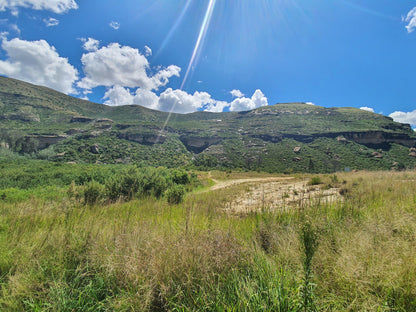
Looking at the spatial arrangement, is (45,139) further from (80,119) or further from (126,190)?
(126,190)

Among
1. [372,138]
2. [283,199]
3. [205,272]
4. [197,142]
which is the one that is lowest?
[205,272]

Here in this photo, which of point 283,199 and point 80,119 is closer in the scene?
point 283,199

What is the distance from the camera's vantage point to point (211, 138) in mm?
114875

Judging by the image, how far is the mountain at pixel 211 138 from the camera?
246 ft

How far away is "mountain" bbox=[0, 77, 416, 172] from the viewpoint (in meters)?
74.9

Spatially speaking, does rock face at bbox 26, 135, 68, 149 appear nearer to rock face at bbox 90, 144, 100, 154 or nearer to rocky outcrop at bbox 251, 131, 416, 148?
rock face at bbox 90, 144, 100, 154

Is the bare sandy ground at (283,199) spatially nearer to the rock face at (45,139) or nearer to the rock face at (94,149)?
the rock face at (94,149)

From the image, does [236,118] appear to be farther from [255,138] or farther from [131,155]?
[131,155]

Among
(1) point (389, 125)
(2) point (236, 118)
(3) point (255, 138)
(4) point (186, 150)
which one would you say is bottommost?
(4) point (186, 150)

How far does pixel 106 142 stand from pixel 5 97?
244ft

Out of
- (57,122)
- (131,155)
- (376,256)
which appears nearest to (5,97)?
(57,122)

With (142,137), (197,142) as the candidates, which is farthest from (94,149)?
(197,142)

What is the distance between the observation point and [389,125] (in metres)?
97.2

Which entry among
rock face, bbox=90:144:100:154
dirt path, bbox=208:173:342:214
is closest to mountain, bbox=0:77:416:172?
rock face, bbox=90:144:100:154
